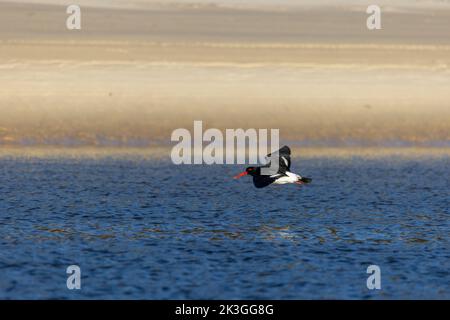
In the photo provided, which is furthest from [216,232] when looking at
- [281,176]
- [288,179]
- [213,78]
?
[213,78]

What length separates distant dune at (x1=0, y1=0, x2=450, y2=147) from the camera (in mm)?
49094

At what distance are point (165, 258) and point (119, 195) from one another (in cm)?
1011

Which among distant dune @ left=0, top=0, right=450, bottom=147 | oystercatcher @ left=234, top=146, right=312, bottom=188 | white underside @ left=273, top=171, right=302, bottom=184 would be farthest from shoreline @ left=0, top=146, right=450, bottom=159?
white underside @ left=273, top=171, right=302, bottom=184

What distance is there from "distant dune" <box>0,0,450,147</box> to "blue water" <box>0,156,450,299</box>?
8083 mm

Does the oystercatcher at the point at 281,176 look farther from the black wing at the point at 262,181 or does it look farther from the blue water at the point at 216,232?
the blue water at the point at 216,232

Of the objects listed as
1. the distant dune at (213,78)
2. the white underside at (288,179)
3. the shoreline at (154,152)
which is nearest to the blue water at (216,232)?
the white underside at (288,179)

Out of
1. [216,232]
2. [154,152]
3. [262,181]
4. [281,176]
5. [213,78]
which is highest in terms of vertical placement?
[213,78]

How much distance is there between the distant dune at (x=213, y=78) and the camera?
49094mm

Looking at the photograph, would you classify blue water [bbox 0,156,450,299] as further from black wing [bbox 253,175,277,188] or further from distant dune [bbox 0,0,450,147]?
distant dune [bbox 0,0,450,147]

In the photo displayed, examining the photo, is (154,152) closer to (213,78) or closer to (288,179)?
(213,78)

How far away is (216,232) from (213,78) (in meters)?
28.2

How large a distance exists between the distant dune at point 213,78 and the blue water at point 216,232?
8083 mm

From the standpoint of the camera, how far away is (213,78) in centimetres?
5456
